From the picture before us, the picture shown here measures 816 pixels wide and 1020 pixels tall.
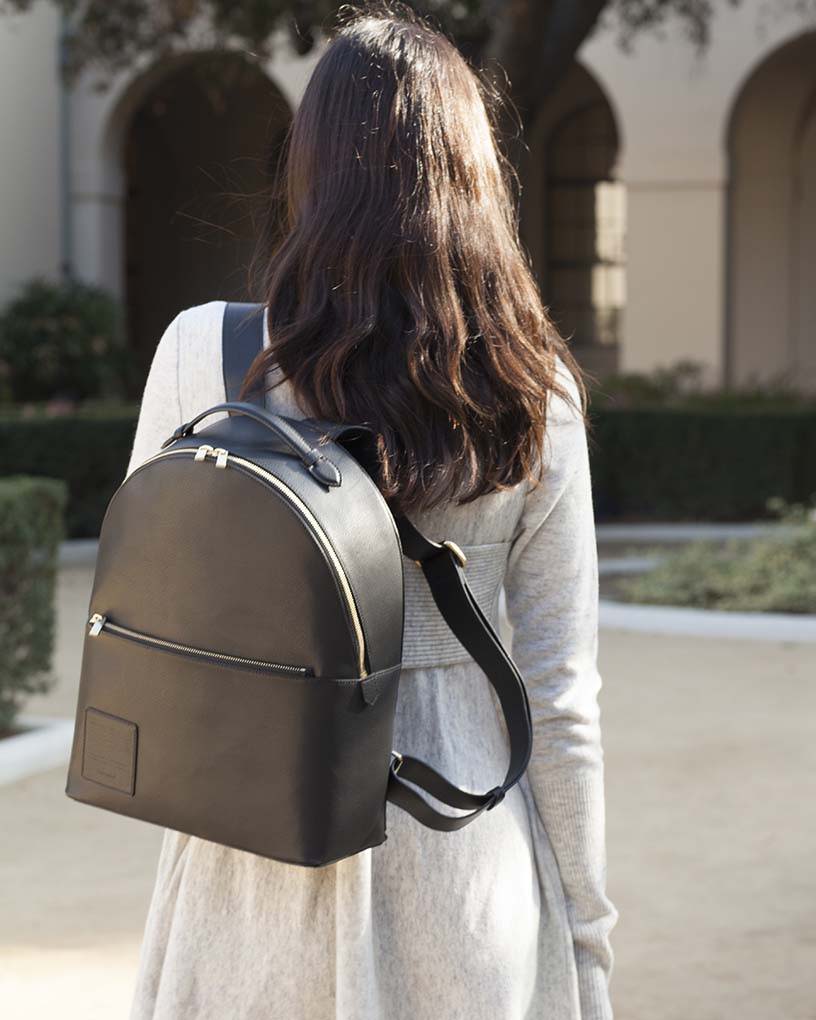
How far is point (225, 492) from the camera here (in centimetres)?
137

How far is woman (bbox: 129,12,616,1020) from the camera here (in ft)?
4.90

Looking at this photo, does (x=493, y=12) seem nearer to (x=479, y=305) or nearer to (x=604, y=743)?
(x=604, y=743)

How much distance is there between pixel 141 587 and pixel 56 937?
9.03 ft

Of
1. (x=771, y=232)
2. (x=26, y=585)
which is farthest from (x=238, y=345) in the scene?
(x=771, y=232)

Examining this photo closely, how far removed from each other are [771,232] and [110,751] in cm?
1586

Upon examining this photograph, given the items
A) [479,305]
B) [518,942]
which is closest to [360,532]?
[479,305]

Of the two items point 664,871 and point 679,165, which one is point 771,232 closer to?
point 679,165

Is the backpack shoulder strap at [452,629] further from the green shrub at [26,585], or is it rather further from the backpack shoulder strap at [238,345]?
the green shrub at [26,585]

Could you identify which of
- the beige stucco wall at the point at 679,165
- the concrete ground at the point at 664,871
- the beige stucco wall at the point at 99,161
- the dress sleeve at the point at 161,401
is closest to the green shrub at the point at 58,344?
the beige stucco wall at the point at 99,161

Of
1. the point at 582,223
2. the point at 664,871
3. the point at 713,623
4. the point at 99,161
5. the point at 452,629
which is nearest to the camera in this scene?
the point at 452,629

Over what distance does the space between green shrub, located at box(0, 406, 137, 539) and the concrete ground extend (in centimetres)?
495

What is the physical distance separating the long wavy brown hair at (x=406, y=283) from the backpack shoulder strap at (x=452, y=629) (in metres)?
0.03

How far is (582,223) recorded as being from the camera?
19031 mm

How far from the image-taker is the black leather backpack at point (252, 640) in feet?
4.46
